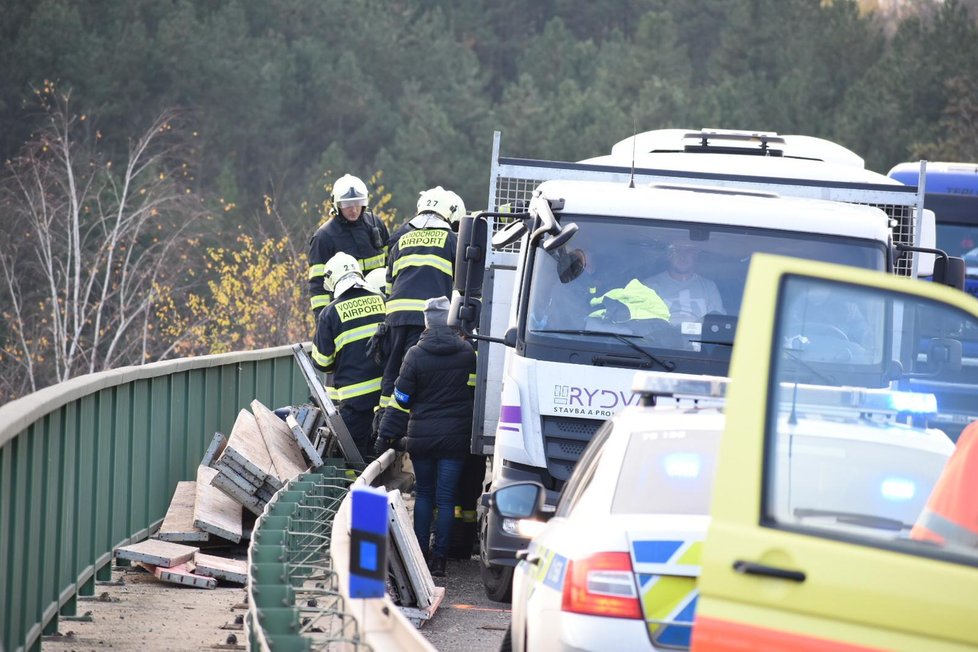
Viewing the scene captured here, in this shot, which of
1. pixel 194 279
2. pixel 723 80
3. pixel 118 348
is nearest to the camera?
pixel 118 348

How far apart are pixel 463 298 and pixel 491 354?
40.2 inches

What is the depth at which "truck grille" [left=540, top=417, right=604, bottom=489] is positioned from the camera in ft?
32.8

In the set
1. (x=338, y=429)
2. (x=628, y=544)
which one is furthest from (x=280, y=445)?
(x=628, y=544)

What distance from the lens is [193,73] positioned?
178ft

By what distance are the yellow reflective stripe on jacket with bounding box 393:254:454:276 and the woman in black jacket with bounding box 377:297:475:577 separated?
175 cm

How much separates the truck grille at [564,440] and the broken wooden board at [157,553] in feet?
8.62

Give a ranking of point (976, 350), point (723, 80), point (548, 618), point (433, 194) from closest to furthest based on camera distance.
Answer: point (548, 618)
point (976, 350)
point (433, 194)
point (723, 80)

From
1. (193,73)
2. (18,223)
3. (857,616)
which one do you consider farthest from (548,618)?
(193,73)

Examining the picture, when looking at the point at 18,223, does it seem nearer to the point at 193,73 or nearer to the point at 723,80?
the point at 193,73

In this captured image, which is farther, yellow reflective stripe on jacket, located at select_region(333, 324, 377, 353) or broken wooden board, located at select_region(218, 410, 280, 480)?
yellow reflective stripe on jacket, located at select_region(333, 324, 377, 353)

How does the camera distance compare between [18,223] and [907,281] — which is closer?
[907,281]

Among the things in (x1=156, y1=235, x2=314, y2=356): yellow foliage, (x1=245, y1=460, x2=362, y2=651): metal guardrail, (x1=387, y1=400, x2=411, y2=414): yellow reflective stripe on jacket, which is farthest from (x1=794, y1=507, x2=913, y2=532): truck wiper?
(x1=156, y1=235, x2=314, y2=356): yellow foliage

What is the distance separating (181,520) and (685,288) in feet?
13.7

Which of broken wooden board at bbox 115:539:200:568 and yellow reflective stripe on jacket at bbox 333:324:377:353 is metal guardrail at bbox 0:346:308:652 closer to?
broken wooden board at bbox 115:539:200:568
